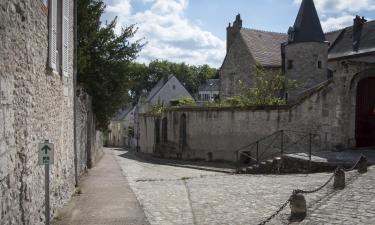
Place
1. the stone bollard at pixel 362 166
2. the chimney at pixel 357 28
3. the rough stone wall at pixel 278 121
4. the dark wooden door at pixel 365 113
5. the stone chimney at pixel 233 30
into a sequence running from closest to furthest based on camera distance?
the stone bollard at pixel 362 166 → the dark wooden door at pixel 365 113 → the rough stone wall at pixel 278 121 → the chimney at pixel 357 28 → the stone chimney at pixel 233 30

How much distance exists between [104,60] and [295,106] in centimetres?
Result: 871

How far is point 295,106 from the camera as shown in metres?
19.6

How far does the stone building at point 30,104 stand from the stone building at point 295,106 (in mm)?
10254

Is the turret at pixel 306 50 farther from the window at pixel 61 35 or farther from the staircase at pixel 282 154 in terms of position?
the window at pixel 61 35

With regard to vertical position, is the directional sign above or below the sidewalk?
above

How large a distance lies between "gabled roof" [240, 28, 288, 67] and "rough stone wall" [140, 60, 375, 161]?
11339 mm

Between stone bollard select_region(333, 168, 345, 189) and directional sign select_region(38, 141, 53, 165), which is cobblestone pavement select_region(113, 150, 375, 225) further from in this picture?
directional sign select_region(38, 141, 53, 165)

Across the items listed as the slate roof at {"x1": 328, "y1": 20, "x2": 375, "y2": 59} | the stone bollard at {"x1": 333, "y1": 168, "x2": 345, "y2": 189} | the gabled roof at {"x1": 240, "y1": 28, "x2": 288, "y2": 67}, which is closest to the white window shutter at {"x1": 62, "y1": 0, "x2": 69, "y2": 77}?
the stone bollard at {"x1": 333, "y1": 168, "x2": 345, "y2": 189}


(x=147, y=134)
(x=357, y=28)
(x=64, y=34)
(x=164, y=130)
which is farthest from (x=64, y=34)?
(x=357, y=28)

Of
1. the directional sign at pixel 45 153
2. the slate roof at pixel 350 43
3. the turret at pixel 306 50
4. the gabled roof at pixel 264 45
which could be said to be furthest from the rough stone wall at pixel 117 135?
the directional sign at pixel 45 153

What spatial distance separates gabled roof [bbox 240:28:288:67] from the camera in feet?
123

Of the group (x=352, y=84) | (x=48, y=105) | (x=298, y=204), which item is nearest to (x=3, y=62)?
(x=48, y=105)

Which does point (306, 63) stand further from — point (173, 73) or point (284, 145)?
point (173, 73)

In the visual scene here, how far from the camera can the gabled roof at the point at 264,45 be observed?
Result: 3759cm
